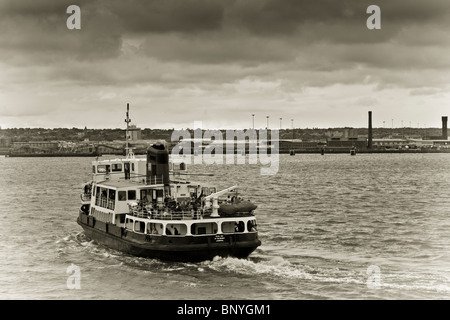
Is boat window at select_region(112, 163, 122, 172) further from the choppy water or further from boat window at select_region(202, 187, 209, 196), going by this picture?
boat window at select_region(202, 187, 209, 196)

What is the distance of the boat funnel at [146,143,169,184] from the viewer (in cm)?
4412

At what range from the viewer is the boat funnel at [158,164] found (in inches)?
1737

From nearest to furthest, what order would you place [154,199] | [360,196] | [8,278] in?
1. [8,278]
2. [154,199]
3. [360,196]

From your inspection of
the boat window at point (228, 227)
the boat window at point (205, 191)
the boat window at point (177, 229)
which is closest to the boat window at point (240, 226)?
the boat window at point (228, 227)

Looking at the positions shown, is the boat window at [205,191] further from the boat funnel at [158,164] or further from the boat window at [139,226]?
the boat window at [139,226]

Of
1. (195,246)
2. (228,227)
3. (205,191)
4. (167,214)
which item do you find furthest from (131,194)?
(195,246)

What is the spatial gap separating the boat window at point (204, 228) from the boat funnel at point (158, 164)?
6209mm

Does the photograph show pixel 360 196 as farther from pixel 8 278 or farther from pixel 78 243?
pixel 8 278

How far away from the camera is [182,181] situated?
45469 mm

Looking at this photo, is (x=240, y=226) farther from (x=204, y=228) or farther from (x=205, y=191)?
(x=205, y=191)

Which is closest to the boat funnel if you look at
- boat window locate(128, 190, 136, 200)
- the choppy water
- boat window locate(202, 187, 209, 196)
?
boat window locate(128, 190, 136, 200)

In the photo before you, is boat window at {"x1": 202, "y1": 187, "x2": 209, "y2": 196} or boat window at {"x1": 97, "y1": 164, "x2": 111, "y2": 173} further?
boat window at {"x1": 97, "y1": 164, "x2": 111, "y2": 173}
